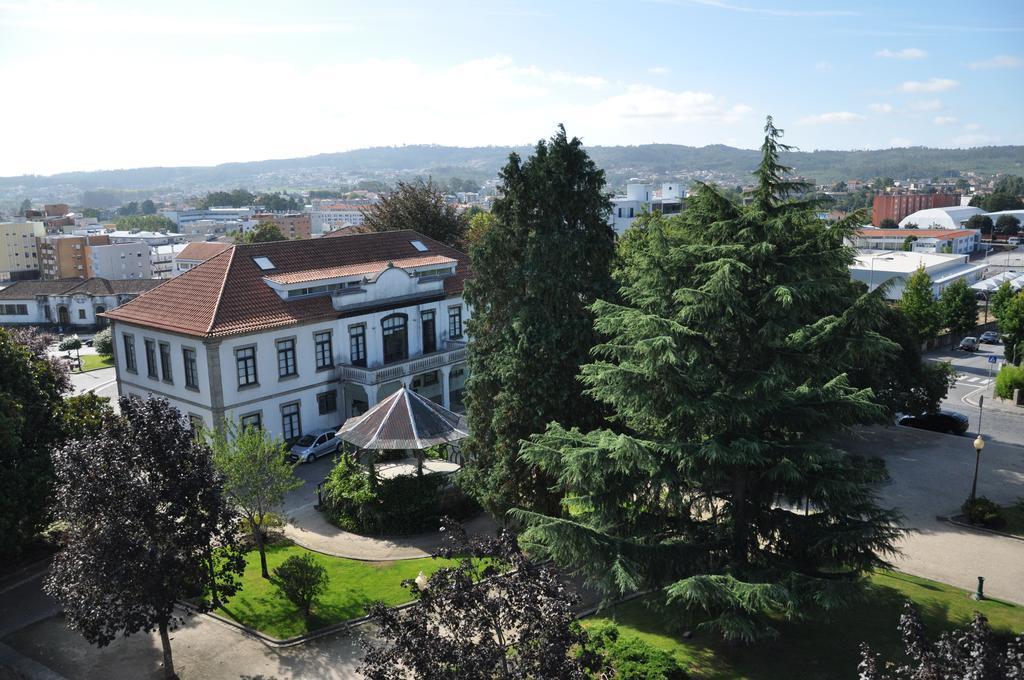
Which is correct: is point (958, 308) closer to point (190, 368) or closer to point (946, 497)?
point (946, 497)

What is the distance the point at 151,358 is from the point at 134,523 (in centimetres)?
2066

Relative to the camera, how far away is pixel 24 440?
2162cm

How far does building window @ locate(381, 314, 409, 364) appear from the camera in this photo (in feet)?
125

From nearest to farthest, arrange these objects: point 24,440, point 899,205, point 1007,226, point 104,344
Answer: point 24,440
point 104,344
point 1007,226
point 899,205

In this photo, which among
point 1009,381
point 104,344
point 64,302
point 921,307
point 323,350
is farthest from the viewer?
point 64,302

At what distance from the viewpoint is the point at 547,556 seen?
17969mm

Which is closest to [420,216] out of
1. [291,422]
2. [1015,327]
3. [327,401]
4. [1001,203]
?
[327,401]

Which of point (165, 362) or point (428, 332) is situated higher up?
point (165, 362)

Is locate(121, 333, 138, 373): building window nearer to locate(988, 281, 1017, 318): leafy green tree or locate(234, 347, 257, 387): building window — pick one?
locate(234, 347, 257, 387): building window

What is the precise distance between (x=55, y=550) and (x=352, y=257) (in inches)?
785

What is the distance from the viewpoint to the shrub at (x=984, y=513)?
25.4m

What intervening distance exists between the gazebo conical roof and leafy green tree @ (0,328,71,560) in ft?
29.4

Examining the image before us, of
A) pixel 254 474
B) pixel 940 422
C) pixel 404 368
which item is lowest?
pixel 940 422

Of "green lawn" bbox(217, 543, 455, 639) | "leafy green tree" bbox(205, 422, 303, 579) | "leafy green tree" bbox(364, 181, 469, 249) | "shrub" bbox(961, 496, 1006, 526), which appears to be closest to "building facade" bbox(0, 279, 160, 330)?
"leafy green tree" bbox(364, 181, 469, 249)
